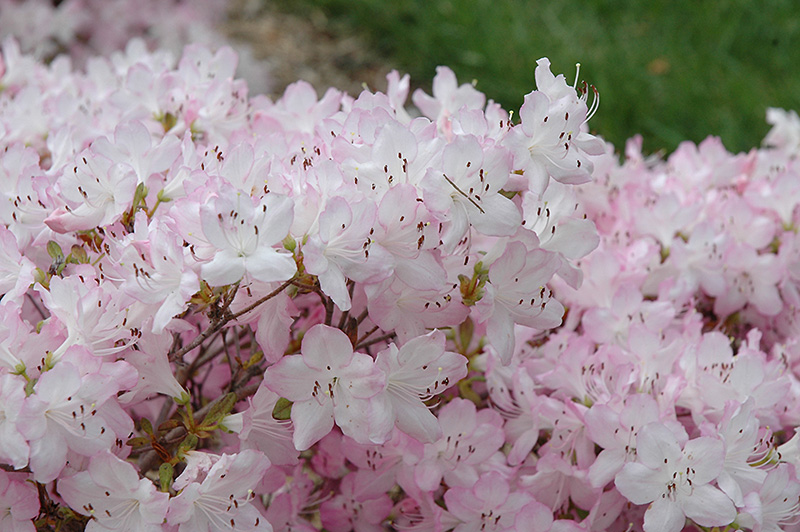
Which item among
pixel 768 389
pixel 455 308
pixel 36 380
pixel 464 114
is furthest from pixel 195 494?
pixel 768 389

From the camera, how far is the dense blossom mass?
84 centimetres

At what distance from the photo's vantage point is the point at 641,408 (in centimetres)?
97

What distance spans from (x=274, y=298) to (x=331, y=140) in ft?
0.66

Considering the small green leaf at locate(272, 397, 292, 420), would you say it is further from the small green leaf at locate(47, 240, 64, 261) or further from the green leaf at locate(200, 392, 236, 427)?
the small green leaf at locate(47, 240, 64, 261)

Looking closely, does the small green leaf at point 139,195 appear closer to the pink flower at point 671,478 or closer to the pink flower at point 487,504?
the pink flower at point 487,504

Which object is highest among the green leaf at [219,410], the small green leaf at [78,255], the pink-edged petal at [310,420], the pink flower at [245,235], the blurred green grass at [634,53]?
the pink flower at [245,235]

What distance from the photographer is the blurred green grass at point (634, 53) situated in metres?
2.86

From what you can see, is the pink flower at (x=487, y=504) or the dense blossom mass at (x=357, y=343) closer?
the dense blossom mass at (x=357, y=343)

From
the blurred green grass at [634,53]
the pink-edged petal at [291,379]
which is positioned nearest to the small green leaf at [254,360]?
the pink-edged petal at [291,379]

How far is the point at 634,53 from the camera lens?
313 centimetres

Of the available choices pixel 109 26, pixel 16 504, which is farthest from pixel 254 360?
pixel 109 26

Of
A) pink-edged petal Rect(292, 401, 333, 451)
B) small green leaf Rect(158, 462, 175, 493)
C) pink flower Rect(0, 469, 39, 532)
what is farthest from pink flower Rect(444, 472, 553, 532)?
pink flower Rect(0, 469, 39, 532)

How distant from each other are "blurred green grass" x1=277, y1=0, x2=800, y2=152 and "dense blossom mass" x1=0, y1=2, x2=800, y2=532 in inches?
70.0

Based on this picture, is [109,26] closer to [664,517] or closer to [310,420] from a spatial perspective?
[310,420]
